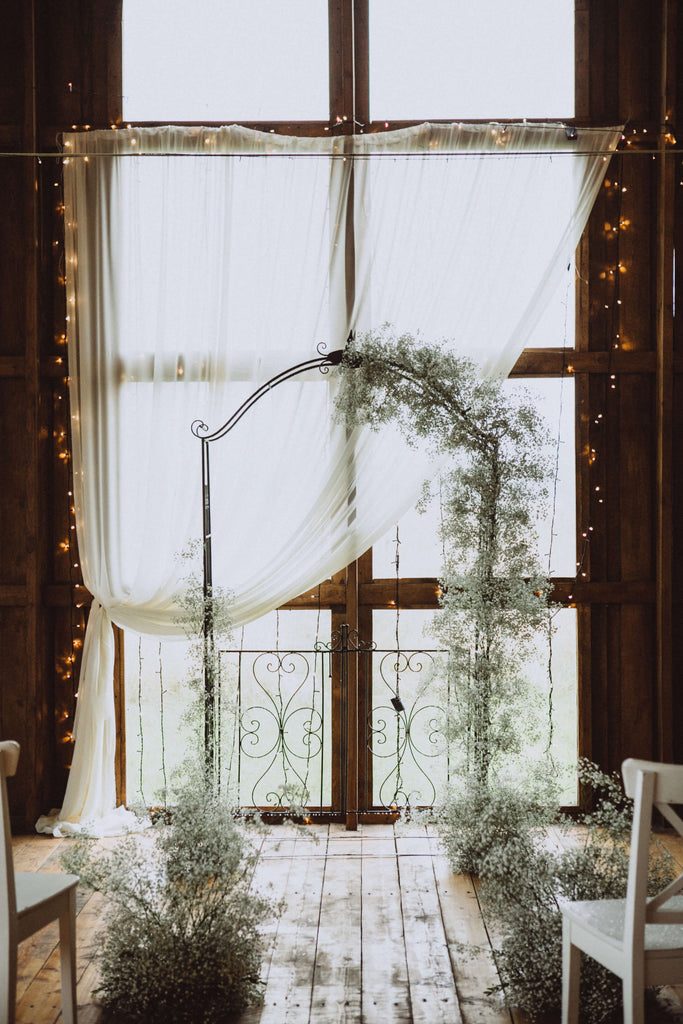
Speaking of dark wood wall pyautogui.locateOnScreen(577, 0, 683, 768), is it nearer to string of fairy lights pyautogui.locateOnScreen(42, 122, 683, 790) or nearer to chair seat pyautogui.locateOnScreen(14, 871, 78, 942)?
string of fairy lights pyautogui.locateOnScreen(42, 122, 683, 790)

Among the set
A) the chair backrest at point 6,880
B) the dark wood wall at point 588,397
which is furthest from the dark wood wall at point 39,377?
the chair backrest at point 6,880

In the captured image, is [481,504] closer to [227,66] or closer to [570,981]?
[570,981]

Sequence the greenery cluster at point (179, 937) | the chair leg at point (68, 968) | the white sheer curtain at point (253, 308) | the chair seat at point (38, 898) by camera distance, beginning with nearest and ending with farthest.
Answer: the chair seat at point (38, 898) < the chair leg at point (68, 968) < the greenery cluster at point (179, 937) < the white sheer curtain at point (253, 308)

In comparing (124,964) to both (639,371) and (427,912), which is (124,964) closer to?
(427,912)

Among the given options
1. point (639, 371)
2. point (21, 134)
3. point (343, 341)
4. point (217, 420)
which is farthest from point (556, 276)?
point (21, 134)

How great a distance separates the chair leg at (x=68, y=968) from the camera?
289 centimetres

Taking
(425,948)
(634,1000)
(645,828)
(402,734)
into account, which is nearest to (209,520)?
(402,734)

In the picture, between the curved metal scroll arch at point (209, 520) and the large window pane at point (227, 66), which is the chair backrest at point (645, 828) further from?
the large window pane at point (227, 66)

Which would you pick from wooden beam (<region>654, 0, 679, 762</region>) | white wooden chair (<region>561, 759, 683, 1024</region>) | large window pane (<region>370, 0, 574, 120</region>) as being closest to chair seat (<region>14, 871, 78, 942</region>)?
white wooden chair (<region>561, 759, 683, 1024</region>)

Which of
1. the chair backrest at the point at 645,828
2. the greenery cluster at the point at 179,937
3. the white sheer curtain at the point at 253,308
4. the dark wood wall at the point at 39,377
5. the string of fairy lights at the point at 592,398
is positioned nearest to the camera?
the chair backrest at the point at 645,828

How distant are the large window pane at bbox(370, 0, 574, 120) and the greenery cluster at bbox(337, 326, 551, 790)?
6.19 feet

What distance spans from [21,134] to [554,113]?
9.76 feet

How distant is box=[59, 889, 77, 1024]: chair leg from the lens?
114 inches

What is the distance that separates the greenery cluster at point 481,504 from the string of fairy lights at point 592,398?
1.10 meters
